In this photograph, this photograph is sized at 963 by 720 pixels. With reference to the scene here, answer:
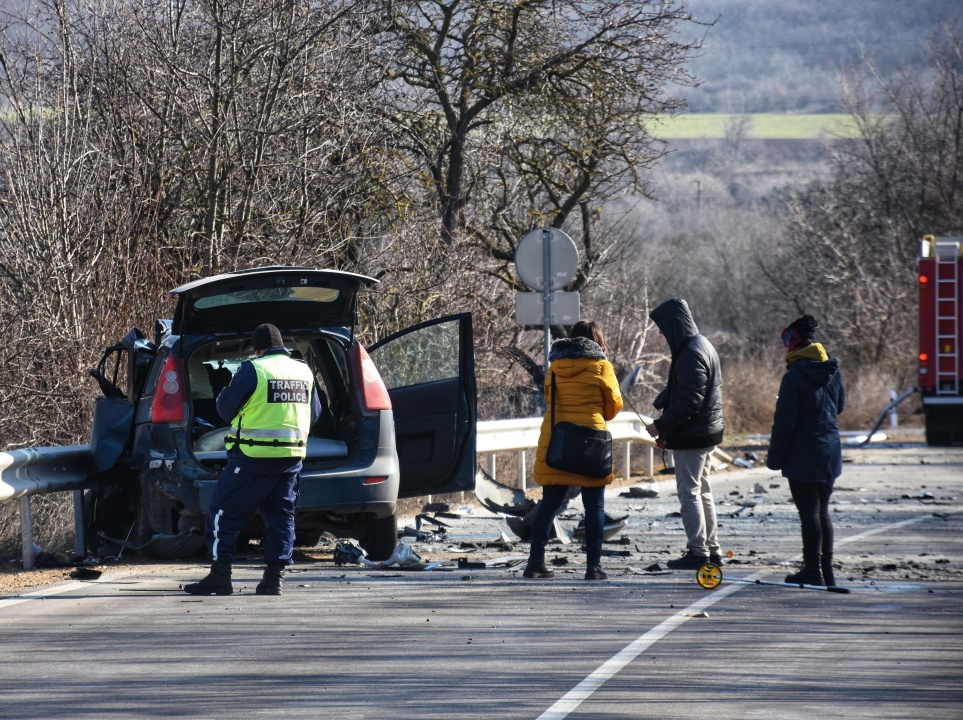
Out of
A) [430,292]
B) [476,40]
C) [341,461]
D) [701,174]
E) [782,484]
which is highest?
[701,174]

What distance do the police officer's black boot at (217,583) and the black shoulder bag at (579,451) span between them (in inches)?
88.8

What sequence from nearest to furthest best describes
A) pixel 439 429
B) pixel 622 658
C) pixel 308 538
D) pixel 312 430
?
pixel 622 658 < pixel 439 429 < pixel 312 430 < pixel 308 538

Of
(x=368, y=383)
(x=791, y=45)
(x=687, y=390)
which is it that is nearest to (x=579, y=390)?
(x=687, y=390)

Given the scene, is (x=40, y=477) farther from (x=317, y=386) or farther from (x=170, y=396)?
(x=317, y=386)

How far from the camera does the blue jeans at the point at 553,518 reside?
9117mm

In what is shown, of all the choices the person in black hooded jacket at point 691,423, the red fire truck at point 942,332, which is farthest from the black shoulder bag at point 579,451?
the red fire truck at point 942,332

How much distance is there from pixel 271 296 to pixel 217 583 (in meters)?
2.04

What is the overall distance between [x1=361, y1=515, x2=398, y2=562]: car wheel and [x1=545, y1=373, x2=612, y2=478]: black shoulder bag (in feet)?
4.21

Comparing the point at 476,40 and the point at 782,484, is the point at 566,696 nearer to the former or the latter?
the point at 782,484

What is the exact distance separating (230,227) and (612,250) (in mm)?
10089

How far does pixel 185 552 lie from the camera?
956cm

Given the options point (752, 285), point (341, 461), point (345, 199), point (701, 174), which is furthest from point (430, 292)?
point (701, 174)

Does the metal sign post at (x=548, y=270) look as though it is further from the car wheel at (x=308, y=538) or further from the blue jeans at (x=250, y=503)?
the blue jeans at (x=250, y=503)

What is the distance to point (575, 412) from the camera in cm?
924
